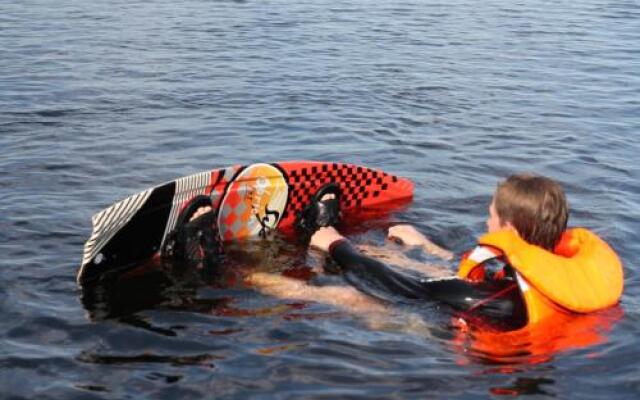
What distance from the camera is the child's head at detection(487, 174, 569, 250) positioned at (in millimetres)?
5617

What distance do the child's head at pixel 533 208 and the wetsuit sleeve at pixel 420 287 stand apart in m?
0.36

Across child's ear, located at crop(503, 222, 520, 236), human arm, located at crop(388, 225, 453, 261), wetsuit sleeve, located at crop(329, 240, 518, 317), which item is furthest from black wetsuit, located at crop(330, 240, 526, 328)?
human arm, located at crop(388, 225, 453, 261)

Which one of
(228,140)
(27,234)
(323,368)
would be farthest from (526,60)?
(323,368)

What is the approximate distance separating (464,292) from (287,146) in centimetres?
533

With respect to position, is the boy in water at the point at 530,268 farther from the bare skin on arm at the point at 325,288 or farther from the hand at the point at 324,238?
the hand at the point at 324,238

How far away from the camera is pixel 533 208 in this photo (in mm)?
5609

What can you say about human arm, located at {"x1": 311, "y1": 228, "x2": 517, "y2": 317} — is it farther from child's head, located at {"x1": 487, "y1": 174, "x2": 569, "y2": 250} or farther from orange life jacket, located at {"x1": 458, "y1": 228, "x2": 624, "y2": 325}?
child's head, located at {"x1": 487, "y1": 174, "x2": 569, "y2": 250}

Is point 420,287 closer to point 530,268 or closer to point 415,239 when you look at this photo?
point 530,268

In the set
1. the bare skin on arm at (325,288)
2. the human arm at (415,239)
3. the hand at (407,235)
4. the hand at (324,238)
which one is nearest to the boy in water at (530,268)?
the bare skin on arm at (325,288)

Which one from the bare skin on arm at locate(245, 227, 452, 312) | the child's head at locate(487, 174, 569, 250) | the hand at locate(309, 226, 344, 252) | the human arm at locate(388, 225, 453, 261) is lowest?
the bare skin on arm at locate(245, 227, 452, 312)

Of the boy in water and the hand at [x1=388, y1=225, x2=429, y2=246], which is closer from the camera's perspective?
the boy in water

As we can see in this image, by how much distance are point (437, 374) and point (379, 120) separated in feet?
23.3

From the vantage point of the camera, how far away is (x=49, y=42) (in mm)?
16562

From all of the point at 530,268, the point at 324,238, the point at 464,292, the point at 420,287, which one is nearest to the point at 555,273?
the point at 530,268
